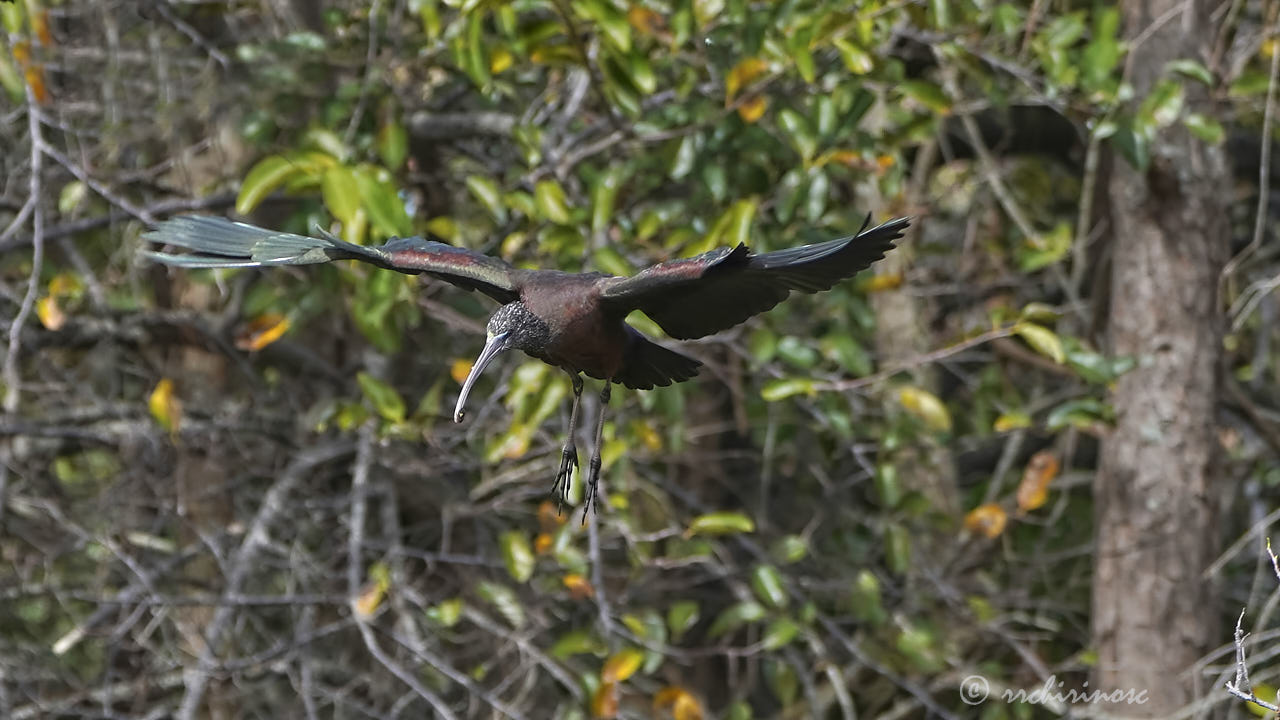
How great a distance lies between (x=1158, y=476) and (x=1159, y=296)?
50cm

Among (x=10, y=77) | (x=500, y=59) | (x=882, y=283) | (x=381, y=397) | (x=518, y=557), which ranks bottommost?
(x=518, y=557)

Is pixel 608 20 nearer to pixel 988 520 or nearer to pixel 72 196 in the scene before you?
pixel 72 196

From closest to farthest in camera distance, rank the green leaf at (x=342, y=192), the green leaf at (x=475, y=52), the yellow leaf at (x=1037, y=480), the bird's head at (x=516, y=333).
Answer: the bird's head at (x=516, y=333) → the green leaf at (x=342, y=192) → the green leaf at (x=475, y=52) → the yellow leaf at (x=1037, y=480)

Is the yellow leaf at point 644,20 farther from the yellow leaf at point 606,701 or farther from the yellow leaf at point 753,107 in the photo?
the yellow leaf at point 606,701

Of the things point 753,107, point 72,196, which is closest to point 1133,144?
point 753,107

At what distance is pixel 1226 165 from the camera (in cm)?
466

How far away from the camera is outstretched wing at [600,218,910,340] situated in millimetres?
2307

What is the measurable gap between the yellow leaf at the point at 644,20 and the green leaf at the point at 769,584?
1.48 meters

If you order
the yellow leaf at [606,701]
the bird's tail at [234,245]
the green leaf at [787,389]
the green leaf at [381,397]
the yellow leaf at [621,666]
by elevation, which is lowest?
the yellow leaf at [606,701]

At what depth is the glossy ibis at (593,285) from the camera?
239 cm

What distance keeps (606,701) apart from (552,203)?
4.10 ft

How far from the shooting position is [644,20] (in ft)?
12.7

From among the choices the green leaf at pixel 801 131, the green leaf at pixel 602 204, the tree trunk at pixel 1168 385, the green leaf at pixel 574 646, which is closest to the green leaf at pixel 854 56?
the green leaf at pixel 801 131

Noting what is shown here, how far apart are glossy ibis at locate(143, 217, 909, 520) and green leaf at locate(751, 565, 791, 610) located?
4.97ft
